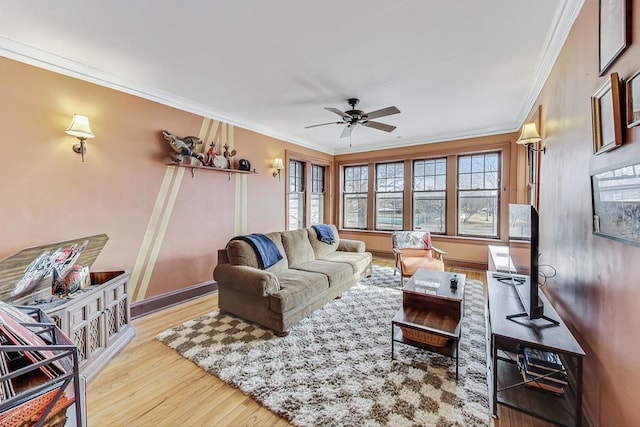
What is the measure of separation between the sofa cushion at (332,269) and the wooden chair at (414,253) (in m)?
0.88

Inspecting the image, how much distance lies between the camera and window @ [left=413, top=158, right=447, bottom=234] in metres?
5.46

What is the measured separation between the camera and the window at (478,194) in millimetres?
4953

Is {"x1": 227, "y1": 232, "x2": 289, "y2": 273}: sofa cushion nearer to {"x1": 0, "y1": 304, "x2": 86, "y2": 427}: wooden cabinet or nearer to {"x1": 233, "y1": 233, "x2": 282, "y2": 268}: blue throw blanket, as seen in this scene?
{"x1": 233, "y1": 233, "x2": 282, "y2": 268}: blue throw blanket

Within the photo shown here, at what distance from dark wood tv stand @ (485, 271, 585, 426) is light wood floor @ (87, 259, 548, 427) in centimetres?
19

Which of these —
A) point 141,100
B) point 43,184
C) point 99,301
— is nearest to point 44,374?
point 99,301

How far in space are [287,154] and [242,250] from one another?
109 inches

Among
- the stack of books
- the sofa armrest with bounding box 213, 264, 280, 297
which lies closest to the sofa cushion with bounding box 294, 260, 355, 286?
the sofa armrest with bounding box 213, 264, 280, 297

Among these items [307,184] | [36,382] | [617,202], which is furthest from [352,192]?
[36,382]

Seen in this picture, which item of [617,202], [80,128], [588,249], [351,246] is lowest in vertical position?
[351,246]

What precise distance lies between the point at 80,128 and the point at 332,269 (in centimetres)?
306

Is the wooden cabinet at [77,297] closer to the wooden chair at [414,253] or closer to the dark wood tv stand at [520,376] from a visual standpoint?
the dark wood tv stand at [520,376]

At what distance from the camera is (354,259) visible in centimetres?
412

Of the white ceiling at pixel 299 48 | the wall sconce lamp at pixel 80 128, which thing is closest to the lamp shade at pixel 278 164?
the white ceiling at pixel 299 48

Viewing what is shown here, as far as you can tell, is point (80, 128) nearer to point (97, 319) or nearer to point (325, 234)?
point (97, 319)
